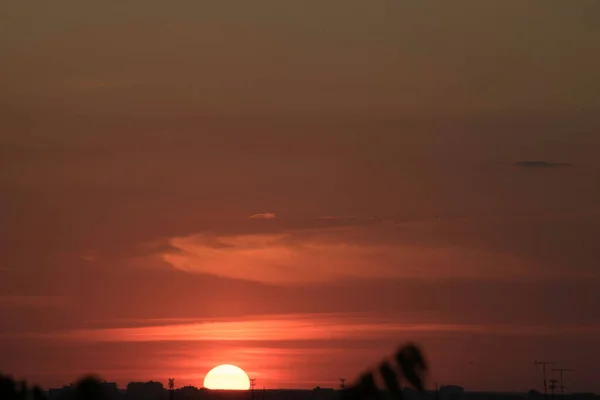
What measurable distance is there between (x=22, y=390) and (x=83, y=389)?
398 cm

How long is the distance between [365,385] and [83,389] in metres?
8.34

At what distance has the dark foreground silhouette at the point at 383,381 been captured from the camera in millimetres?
31781

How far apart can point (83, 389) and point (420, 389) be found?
30.3 ft

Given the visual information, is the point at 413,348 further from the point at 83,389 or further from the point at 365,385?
the point at 83,389

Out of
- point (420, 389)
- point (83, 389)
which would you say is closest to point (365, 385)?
point (420, 389)

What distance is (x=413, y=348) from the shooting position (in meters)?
32.0

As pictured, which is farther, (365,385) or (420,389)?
(365,385)

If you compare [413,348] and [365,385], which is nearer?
[413,348]

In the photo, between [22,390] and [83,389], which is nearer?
[83,389]

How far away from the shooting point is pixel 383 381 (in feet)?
109

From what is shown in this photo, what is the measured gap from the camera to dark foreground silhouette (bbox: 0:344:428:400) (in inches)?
1251

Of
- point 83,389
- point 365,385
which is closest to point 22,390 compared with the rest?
point 83,389

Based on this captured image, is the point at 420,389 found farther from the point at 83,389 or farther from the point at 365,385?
the point at 83,389

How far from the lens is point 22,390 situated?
1384 inches
